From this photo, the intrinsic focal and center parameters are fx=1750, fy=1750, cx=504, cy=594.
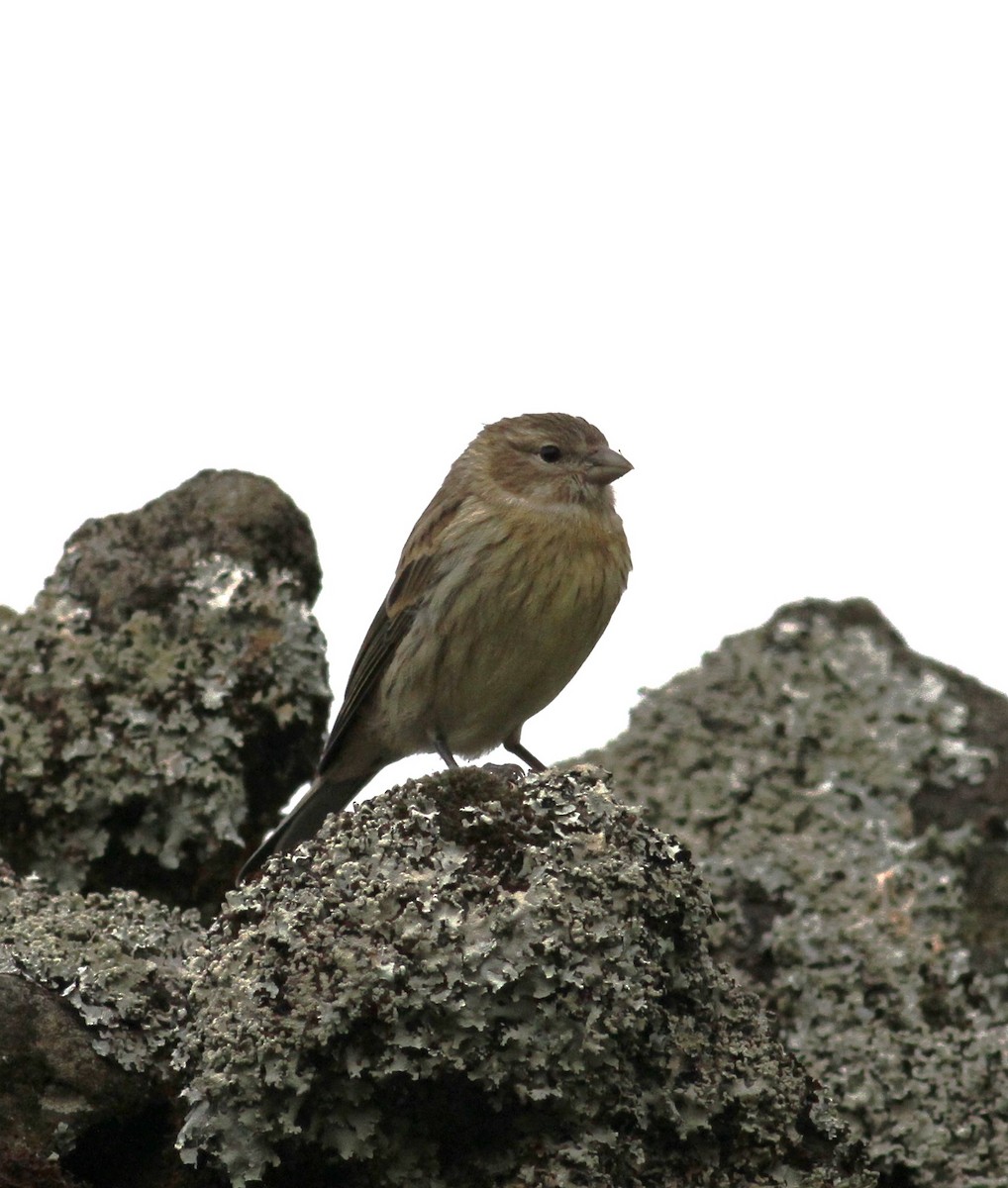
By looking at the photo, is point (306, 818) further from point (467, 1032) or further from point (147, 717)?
point (467, 1032)

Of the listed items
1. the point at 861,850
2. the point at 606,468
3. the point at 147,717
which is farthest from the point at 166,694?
the point at 861,850

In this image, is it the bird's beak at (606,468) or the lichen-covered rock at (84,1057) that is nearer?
the lichen-covered rock at (84,1057)

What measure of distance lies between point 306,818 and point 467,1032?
2.29 meters

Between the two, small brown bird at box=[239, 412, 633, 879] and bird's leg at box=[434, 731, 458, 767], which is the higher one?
small brown bird at box=[239, 412, 633, 879]

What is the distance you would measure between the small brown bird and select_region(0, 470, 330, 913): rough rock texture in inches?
21.6

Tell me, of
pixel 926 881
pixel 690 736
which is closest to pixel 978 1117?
pixel 926 881

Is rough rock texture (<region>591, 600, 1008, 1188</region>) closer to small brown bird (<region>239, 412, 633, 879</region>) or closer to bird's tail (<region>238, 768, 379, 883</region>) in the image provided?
small brown bird (<region>239, 412, 633, 879</region>)

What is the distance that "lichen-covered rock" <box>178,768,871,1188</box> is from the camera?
3.37m

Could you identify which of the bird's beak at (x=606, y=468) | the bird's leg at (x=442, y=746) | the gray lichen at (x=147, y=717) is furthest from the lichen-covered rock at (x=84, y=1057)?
the bird's beak at (x=606, y=468)

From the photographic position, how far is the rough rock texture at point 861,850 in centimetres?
470

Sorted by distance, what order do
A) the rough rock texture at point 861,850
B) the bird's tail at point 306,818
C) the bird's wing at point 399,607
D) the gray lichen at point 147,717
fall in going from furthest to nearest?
the bird's wing at point 399,607 → the bird's tail at point 306,818 → the gray lichen at point 147,717 → the rough rock texture at point 861,850

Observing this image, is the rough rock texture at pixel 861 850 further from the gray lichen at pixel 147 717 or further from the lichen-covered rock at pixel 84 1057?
the lichen-covered rock at pixel 84 1057

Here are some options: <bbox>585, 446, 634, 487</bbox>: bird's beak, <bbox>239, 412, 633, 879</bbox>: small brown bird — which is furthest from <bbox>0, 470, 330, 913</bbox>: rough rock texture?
<bbox>585, 446, 634, 487</bbox>: bird's beak

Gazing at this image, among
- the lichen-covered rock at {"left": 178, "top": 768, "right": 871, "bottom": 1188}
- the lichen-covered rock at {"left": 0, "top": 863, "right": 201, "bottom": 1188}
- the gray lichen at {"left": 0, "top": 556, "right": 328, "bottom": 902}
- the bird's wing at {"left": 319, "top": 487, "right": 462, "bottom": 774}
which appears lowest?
the lichen-covered rock at {"left": 0, "top": 863, "right": 201, "bottom": 1188}
